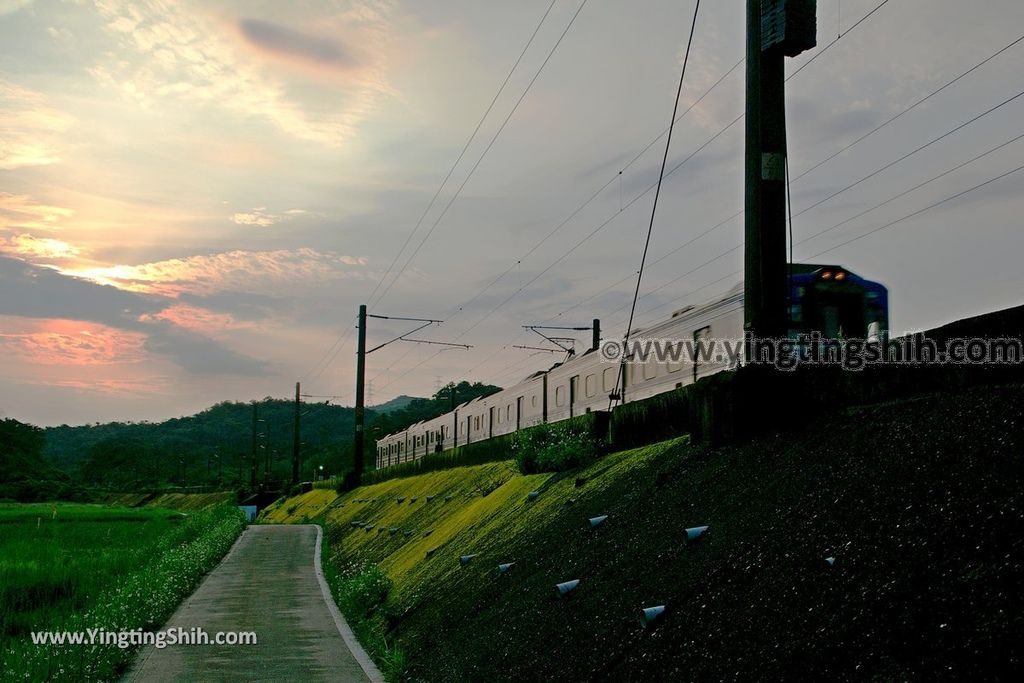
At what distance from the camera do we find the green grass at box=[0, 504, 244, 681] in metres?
11.0

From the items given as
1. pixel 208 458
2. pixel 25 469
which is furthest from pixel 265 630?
pixel 208 458

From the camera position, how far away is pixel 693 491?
29.8 ft

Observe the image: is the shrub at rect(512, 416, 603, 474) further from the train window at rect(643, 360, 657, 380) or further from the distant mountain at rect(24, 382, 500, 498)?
the distant mountain at rect(24, 382, 500, 498)

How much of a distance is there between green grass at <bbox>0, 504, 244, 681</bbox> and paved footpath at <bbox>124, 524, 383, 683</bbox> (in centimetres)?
43

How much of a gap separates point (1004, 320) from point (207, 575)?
20568 millimetres

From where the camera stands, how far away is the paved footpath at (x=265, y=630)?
1117 centimetres

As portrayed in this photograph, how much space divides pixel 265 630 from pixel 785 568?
10.2 meters

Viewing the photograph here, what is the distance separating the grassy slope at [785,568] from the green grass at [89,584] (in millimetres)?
3856

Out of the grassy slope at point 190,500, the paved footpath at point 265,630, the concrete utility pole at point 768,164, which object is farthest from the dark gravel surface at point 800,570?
the grassy slope at point 190,500

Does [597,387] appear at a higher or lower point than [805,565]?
higher

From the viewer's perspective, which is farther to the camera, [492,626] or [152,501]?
[152,501]

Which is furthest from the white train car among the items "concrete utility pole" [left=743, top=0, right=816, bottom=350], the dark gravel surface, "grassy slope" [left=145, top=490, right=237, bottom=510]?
"grassy slope" [left=145, top=490, right=237, bottom=510]

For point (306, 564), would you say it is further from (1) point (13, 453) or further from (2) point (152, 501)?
(1) point (13, 453)

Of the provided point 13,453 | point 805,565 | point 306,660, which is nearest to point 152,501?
point 13,453
